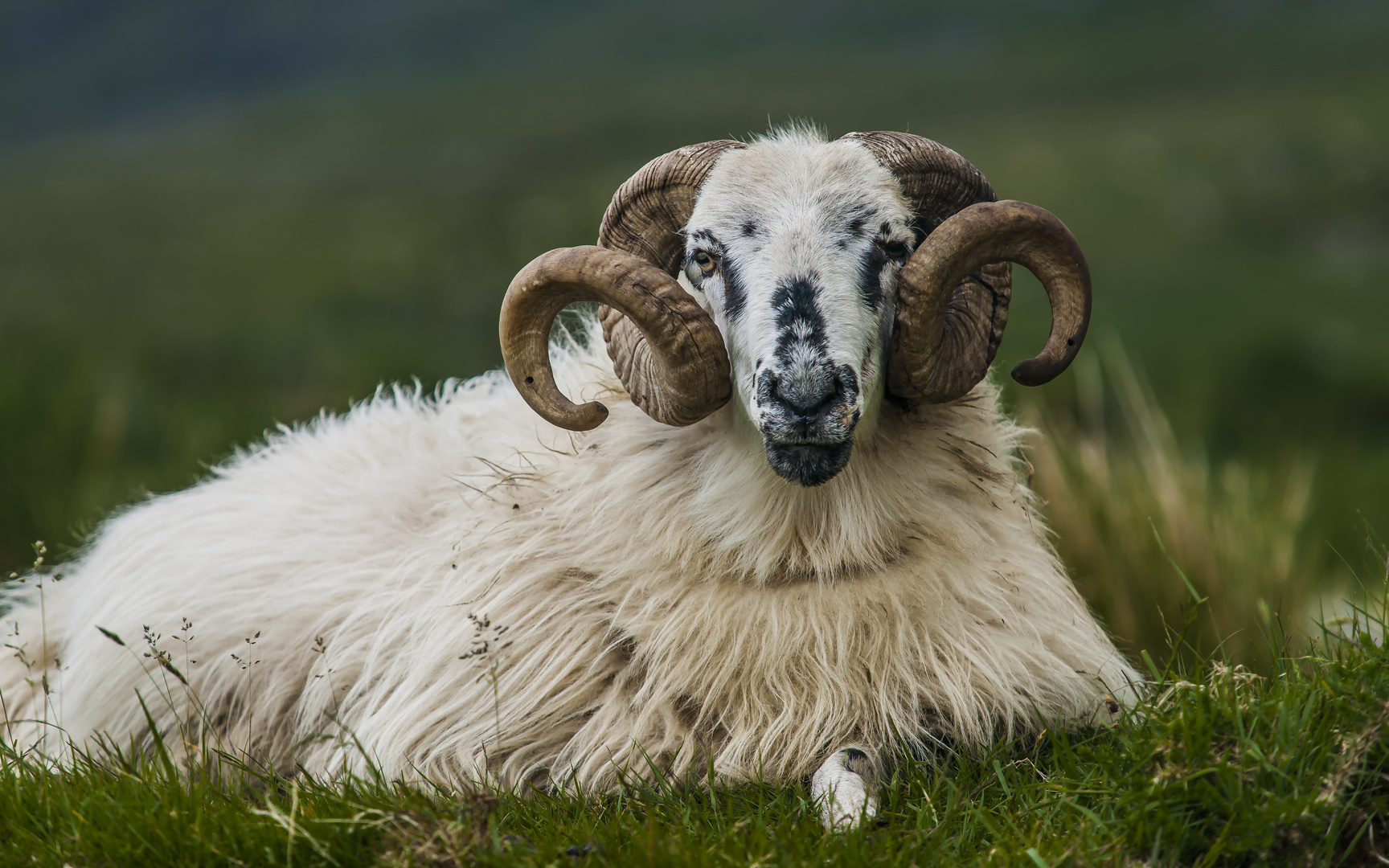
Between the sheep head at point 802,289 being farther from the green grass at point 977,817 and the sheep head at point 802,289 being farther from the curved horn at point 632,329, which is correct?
the green grass at point 977,817

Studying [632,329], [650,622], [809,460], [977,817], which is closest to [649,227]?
[632,329]

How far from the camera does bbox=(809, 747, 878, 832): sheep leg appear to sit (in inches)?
130

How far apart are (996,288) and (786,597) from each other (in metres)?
1.23

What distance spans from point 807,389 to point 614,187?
2959cm

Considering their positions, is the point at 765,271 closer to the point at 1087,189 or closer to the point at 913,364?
the point at 913,364

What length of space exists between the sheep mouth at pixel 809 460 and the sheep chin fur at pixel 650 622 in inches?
17.5

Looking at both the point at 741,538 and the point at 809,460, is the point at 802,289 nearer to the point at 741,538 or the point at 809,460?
the point at 809,460

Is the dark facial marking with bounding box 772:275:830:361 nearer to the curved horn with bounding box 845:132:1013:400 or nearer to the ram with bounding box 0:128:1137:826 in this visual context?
the ram with bounding box 0:128:1137:826

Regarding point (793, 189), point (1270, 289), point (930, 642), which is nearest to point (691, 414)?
point (793, 189)

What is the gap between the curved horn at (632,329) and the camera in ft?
12.1

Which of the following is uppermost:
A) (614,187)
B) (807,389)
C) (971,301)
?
(614,187)

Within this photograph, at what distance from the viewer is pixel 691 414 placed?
3848 millimetres

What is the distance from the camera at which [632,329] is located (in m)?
4.08

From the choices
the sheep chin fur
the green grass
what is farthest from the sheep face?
the green grass
